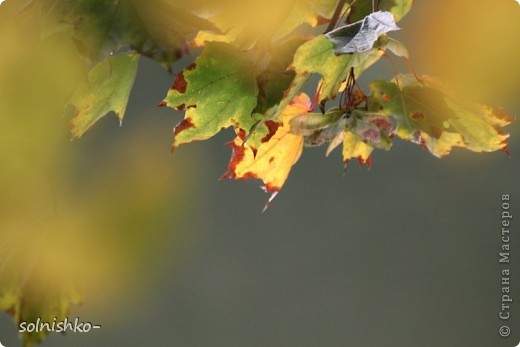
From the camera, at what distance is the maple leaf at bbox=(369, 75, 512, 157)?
0.31 metres

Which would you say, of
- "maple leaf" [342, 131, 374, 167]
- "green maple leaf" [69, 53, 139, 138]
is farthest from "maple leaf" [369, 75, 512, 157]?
"green maple leaf" [69, 53, 139, 138]

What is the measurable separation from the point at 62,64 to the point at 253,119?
0.08m

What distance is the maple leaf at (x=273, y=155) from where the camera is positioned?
0.31m

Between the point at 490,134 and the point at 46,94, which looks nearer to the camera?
the point at 46,94

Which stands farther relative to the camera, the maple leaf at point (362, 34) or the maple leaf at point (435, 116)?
the maple leaf at point (435, 116)

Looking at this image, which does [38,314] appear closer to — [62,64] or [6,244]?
[6,244]

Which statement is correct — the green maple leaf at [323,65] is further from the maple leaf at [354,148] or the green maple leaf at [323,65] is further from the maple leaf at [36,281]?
the maple leaf at [36,281]

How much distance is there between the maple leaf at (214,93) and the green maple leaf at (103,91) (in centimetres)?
4

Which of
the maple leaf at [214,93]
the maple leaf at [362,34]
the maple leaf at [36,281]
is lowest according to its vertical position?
the maple leaf at [36,281]

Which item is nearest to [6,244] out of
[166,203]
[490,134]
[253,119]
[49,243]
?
[49,243]

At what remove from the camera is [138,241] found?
49cm

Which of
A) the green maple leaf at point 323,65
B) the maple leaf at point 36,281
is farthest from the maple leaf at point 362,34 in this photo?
the maple leaf at point 36,281

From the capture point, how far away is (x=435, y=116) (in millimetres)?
313

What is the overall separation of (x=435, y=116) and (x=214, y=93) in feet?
0.39
